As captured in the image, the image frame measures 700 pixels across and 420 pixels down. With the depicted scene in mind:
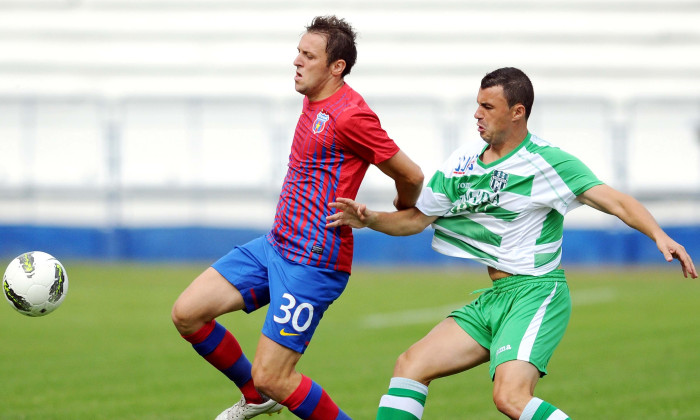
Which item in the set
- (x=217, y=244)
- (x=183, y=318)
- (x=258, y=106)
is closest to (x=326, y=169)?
(x=183, y=318)

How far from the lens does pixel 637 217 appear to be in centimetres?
482

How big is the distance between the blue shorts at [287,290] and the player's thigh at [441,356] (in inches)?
24.3

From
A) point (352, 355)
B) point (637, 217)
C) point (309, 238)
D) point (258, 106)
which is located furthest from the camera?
point (258, 106)

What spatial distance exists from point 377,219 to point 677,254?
61.7 inches

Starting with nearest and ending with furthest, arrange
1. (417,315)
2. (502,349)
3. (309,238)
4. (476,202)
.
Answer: (502,349)
(476,202)
(309,238)
(417,315)

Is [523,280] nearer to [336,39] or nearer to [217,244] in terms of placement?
[336,39]

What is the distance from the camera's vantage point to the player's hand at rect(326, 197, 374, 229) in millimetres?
5230

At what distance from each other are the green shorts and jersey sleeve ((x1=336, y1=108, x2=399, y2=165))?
36.2 inches

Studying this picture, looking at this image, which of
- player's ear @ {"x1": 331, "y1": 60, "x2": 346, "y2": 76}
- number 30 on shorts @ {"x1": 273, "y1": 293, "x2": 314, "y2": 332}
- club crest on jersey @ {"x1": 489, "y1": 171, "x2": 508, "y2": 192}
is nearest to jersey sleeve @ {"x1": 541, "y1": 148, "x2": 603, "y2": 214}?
club crest on jersey @ {"x1": 489, "y1": 171, "x2": 508, "y2": 192}

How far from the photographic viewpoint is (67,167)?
75.6 ft

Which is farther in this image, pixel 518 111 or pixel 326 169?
pixel 326 169

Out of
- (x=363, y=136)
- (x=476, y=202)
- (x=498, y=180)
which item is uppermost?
(x=363, y=136)

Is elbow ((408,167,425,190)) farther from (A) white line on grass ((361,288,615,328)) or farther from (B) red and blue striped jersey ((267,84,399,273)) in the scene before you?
(A) white line on grass ((361,288,615,328))

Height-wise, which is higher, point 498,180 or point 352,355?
point 498,180
